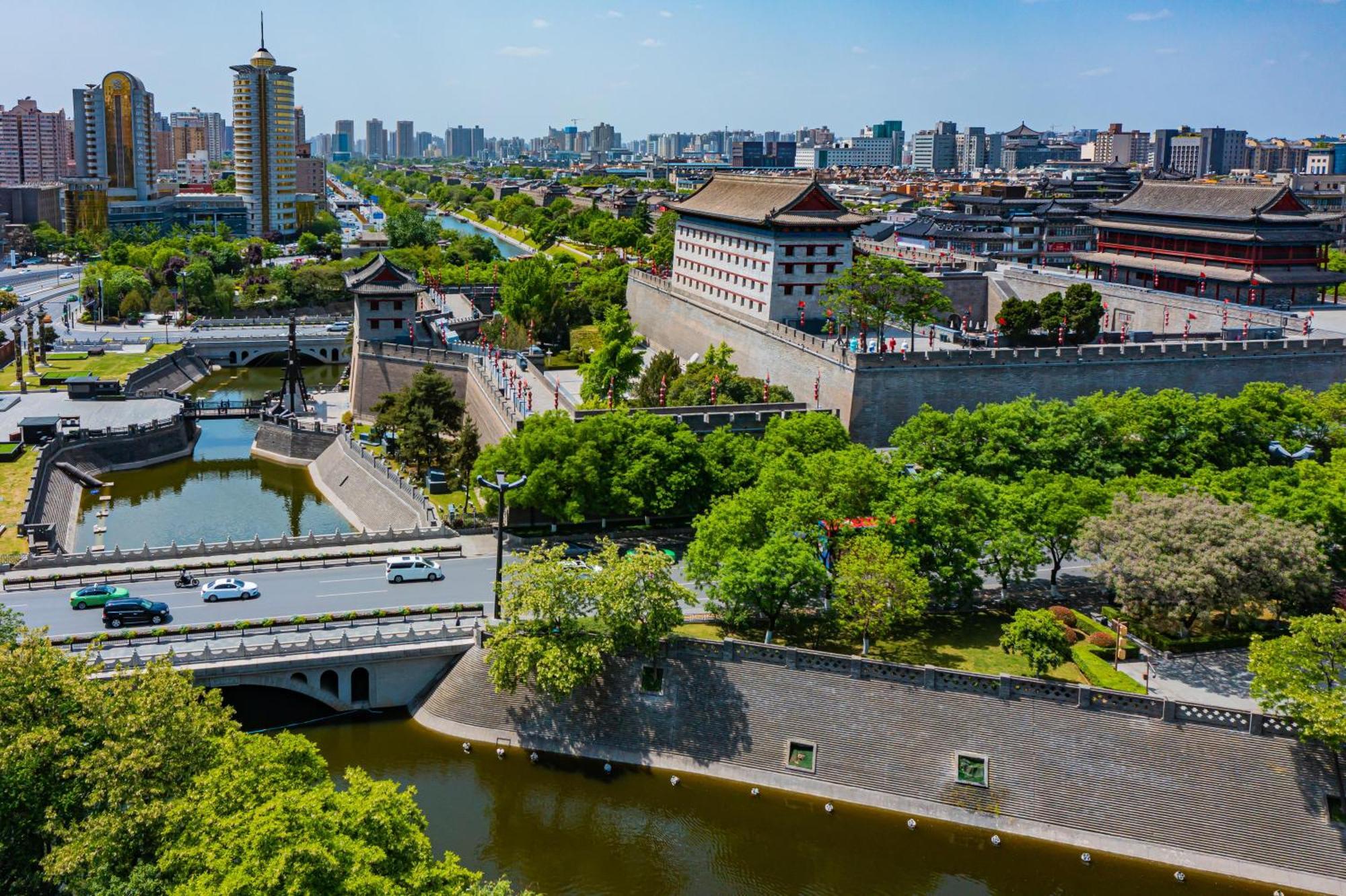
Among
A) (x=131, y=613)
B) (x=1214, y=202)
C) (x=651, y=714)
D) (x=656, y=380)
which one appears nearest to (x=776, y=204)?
(x=656, y=380)

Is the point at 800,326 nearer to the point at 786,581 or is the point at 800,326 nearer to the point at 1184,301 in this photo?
the point at 1184,301

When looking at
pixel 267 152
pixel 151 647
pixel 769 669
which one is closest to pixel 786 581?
pixel 769 669

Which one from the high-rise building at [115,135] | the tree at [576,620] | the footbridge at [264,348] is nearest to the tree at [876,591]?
the tree at [576,620]

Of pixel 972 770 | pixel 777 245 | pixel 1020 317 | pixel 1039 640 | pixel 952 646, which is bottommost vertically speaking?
pixel 972 770

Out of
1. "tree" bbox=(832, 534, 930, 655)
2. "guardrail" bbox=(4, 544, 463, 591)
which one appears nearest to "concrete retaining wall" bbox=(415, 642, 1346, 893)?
"tree" bbox=(832, 534, 930, 655)

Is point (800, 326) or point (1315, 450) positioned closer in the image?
point (1315, 450)

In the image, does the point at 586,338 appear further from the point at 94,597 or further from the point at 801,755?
the point at 801,755
